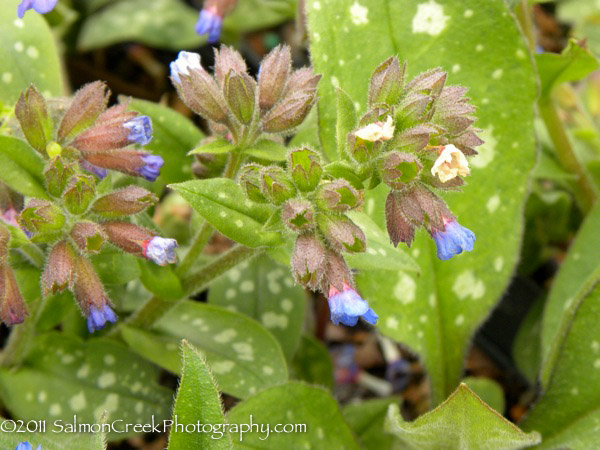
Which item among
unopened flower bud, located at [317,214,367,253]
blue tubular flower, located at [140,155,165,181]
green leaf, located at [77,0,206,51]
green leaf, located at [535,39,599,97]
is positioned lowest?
green leaf, located at [77,0,206,51]

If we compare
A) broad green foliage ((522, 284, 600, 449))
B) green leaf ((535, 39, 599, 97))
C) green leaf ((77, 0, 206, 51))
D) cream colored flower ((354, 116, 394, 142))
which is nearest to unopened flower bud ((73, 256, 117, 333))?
cream colored flower ((354, 116, 394, 142))

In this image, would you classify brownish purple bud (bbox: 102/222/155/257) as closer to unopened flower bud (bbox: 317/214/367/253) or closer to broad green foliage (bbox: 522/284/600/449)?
unopened flower bud (bbox: 317/214/367/253)

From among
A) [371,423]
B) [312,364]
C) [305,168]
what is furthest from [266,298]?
[305,168]

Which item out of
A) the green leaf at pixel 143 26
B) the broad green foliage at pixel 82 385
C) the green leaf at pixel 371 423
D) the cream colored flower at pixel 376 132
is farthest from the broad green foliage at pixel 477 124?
the green leaf at pixel 143 26

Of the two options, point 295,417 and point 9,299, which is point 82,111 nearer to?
point 9,299

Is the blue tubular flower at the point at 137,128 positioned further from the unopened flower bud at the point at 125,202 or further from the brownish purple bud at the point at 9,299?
the brownish purple bud at the point at 9,299

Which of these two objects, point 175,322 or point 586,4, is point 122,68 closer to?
point 175,322
